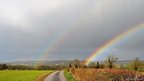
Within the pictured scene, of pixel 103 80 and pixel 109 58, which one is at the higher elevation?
pixel 109 58

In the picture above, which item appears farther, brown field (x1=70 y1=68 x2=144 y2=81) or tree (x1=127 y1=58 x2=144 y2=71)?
tree (x1=127 y1=58 x2=144 y2=71)

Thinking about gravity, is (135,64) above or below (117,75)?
above

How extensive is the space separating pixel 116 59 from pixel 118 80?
9136 cm

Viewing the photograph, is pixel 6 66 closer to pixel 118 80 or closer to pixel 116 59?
pixel 116 59

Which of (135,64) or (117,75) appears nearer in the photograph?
(117,75)

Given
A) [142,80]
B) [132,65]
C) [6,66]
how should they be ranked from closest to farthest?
[142,80]
[132,65]
[6,66]

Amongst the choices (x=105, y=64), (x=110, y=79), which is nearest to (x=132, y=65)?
(x=105, y=64)

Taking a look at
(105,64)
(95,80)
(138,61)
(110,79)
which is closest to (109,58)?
(105,64)

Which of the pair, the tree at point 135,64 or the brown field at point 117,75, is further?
the tree at point 135,64

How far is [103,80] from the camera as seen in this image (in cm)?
2584

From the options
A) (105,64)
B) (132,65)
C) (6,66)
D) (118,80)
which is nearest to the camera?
(118,80)

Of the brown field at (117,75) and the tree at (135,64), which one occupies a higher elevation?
the tree at (135,64)

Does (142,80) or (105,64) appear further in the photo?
(105,64)

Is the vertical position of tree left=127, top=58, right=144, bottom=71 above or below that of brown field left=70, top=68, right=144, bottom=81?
above
